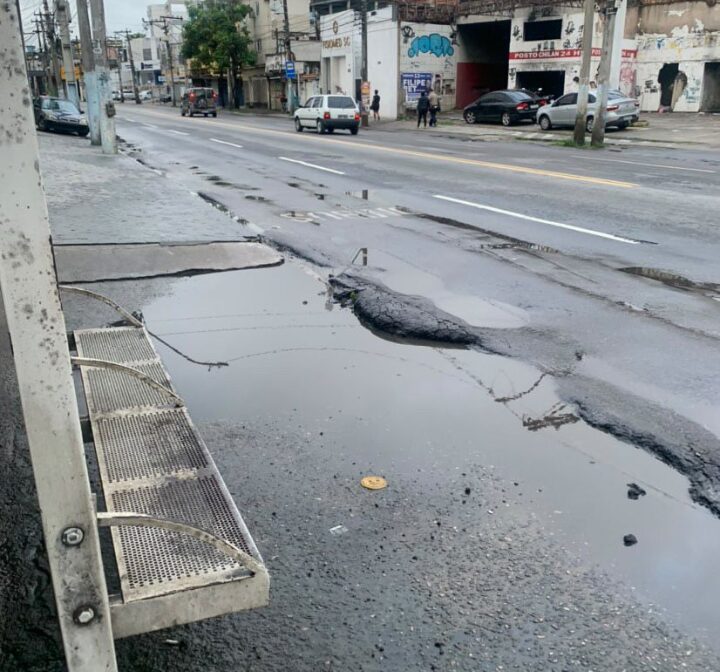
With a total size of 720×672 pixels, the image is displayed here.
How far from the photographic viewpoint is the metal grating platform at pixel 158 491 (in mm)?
2467

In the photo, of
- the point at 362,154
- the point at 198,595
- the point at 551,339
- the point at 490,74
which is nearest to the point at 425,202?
the point at 551,339

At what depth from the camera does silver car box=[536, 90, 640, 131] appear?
30.1 meters

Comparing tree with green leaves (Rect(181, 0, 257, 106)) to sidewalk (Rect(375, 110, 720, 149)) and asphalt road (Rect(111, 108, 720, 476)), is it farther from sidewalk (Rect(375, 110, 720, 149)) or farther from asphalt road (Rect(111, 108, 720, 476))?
asphalt road (Rect(111, 108, 720, 476))

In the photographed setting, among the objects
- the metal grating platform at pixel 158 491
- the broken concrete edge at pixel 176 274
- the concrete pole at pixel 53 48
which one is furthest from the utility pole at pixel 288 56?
the metal grating platform at pixel 158 491

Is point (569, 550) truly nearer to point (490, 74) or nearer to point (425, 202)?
point (425, 202)

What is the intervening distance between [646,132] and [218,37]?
4477cm

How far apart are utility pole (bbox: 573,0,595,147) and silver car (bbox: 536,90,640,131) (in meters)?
4.77

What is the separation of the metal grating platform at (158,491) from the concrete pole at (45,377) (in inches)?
8.4

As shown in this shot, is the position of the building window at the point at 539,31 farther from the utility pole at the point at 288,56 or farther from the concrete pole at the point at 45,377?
the concrete pole at the point at 45,377

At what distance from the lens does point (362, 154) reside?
22719mm

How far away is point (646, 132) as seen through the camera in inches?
1187

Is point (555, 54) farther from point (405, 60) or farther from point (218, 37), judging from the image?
point (218, 37)

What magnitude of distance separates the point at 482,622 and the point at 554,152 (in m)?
22.8

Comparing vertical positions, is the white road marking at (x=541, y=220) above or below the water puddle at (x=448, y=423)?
below
